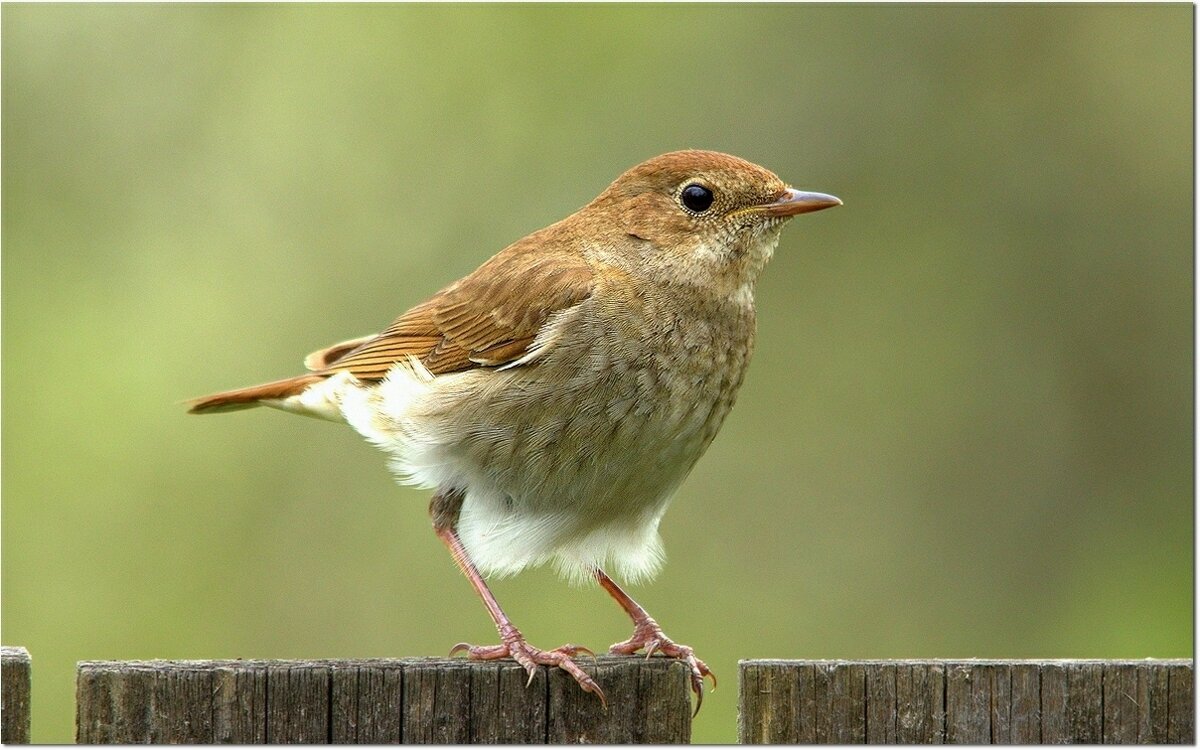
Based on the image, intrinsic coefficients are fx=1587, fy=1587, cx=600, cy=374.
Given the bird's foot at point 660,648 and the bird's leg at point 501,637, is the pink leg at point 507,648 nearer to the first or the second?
the bird's leg at point 501,637

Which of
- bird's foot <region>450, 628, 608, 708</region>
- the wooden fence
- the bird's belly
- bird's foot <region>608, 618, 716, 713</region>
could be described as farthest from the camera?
the bird's belly

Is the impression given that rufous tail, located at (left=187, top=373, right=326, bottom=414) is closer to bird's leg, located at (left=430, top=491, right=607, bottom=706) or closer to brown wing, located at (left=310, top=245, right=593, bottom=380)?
brown wing, located at (left=310, top=245, right=593, bottom=380)

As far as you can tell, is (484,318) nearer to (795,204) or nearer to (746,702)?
(795,204)

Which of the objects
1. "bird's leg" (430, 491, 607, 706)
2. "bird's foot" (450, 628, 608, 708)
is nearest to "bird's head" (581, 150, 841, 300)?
"bird's leg" (430, 491, 607, 706)

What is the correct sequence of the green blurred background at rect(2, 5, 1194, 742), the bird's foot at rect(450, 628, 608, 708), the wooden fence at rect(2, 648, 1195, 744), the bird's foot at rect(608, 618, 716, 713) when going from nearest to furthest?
the wooden fence at rect(2, 648, 1195, 744) → the bird's foot at rect(450, 628, 608, 708) → the bird's foot at rect(608, 618, 716, 713) → the green blurred background at rect(2, 5, 1194, 742)

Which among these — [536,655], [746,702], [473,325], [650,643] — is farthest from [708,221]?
[746,702]

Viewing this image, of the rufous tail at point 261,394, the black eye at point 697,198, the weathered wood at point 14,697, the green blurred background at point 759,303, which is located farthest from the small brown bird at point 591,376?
the green blurred background at point 759,303

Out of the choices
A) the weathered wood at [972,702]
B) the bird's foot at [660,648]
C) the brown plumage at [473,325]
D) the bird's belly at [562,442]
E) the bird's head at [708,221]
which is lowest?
the bird's foot at [660,648]
